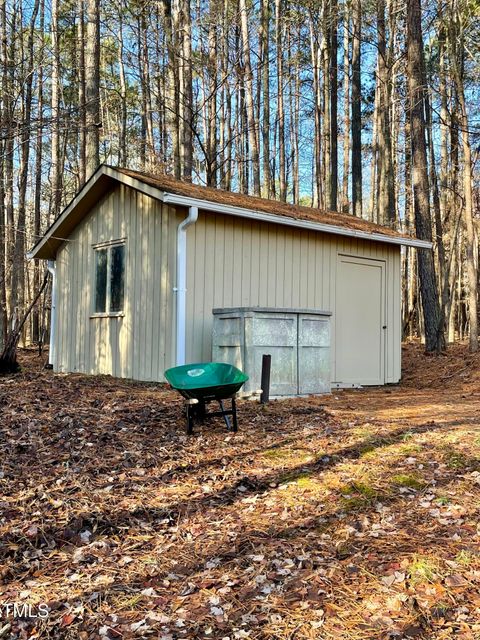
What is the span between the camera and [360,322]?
1015 cm

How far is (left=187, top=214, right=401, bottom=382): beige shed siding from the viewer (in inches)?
327

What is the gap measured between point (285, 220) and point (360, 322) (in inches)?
99.0

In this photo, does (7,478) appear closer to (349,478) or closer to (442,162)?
(349,478)

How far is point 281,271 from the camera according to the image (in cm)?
923

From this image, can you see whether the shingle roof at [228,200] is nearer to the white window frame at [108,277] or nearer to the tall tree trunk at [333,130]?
the white window frame at [108,277]

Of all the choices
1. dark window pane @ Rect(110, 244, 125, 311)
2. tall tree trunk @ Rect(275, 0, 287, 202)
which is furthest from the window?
tall tree trunk @ Rect(275, 0, 287, 202)

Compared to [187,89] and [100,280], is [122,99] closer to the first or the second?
[187,89]

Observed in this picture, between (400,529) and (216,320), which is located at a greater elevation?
(216,320)

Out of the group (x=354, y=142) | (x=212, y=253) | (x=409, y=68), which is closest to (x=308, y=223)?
(x=212, y=253)

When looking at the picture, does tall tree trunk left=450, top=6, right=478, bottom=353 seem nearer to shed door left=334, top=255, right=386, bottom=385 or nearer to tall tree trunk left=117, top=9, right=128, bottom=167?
shed door left=334, top=255, right=386, bottom=385

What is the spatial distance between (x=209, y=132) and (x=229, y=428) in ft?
44.5

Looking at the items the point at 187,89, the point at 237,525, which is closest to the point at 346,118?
the point at 187,89

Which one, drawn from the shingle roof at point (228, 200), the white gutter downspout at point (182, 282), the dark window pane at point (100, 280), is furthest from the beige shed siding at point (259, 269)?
the dark window pane at point (100, 280)

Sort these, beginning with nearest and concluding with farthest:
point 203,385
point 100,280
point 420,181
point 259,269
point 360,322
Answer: point 203,385, point 259,269, point 100,280, point 360,322, point 420,181
